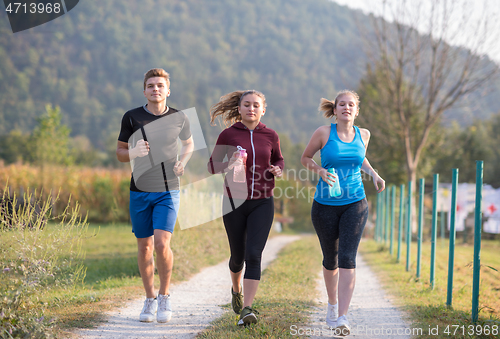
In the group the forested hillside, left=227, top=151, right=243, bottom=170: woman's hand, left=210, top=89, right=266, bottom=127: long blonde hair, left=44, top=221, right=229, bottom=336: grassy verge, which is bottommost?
left=44, top=221, right=229, bottom=336: grassy verge

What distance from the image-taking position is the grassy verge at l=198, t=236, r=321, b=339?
3590 millimetres

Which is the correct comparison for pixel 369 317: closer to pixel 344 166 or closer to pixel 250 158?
pixel 344 166

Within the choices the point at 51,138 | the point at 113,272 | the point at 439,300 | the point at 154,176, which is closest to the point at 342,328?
the point at 154,176

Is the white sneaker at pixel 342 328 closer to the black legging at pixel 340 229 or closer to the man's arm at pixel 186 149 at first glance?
the black legging at pixel 340 229

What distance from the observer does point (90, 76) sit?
10825cm

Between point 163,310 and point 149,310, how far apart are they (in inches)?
6.4

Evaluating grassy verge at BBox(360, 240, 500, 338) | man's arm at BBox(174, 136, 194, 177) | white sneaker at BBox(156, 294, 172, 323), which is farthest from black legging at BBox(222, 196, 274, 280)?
grassy verge at BBox(360, 240, 500, 338)

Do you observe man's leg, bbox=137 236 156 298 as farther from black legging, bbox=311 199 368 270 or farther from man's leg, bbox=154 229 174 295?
black legging, bbox=311 199 368 270

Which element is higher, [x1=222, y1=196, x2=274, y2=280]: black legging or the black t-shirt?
the black t-shirt

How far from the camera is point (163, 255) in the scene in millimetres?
4047

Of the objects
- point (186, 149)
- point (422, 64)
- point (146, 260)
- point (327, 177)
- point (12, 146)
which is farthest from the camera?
point (12, 146)

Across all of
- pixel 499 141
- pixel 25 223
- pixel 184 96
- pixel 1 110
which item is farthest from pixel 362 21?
pixel 184 96

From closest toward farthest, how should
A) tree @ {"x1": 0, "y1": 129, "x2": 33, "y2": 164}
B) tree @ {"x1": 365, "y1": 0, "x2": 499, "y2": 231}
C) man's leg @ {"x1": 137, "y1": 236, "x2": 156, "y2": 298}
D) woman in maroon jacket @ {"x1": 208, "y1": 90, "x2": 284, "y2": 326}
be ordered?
woman in maroon jacket @ {"x1": 208, "y1": 90, "x2": 284, "y2": 326} < man's leg @ {"x1": 137, "y1": 236, "x2": 156, "y2": 298} < tree @ {"x1": 365, "y1": 0, "x2": 499, "y2": 231} < tree @ {"x1": 0, "y1": 129, "x2": 33, "y2": 164}

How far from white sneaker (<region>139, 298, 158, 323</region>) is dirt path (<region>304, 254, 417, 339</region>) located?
1484mm
